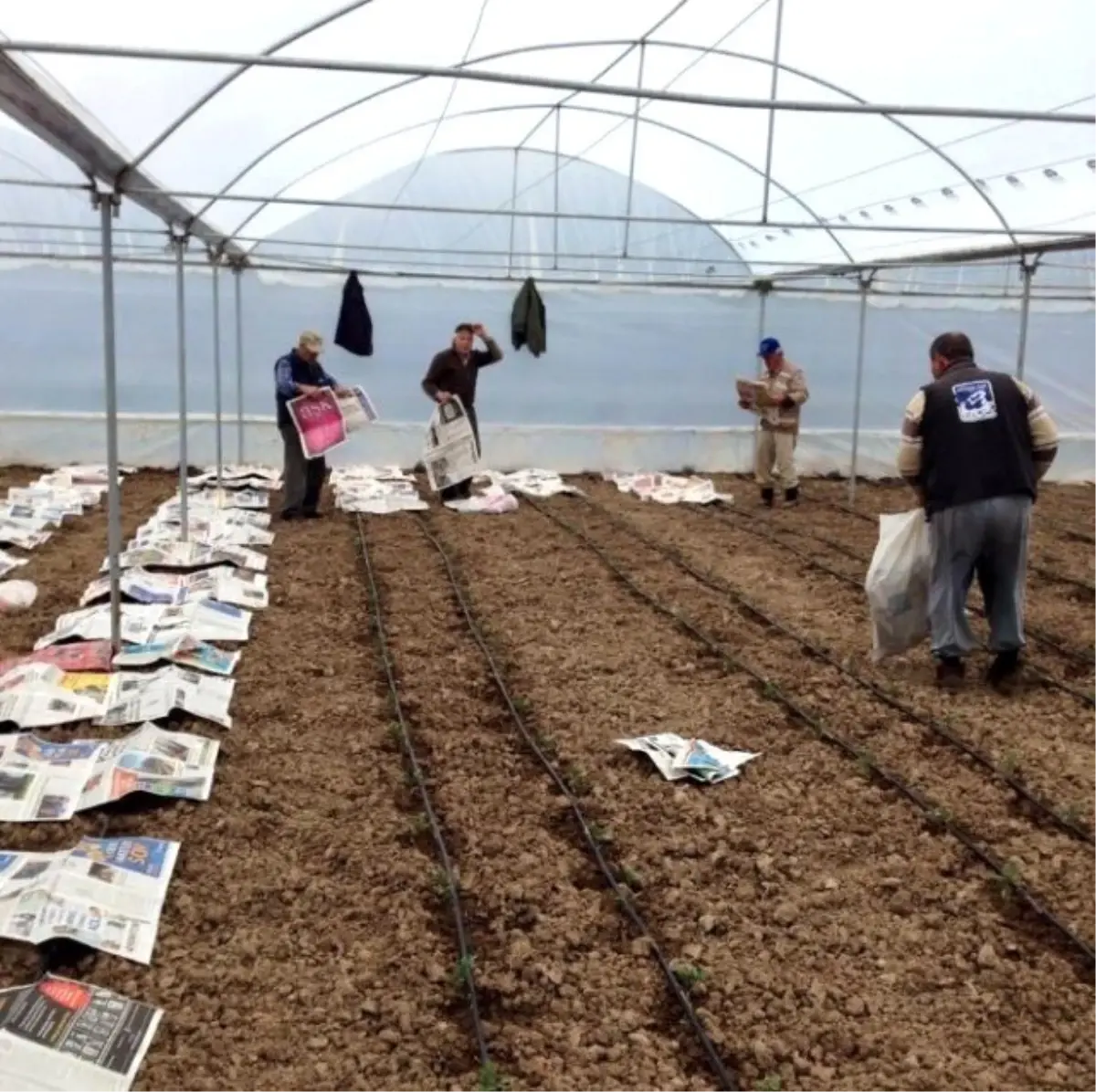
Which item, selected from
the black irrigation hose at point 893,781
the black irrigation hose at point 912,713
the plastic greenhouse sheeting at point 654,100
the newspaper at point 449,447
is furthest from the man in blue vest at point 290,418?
the black irrigation hose at point 893,781

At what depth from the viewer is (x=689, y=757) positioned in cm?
398

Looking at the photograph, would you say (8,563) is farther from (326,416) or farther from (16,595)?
(326,416)

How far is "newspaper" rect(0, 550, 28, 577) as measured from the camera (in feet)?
21.1

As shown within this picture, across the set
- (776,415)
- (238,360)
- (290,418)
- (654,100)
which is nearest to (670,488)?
(776,415)

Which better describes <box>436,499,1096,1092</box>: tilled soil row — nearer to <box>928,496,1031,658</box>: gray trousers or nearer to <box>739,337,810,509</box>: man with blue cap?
<box>928,496,1031,658</box>: gray trousers

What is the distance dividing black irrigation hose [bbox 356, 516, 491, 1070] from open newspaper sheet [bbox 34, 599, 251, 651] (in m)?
0.67

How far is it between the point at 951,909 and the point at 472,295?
9707mm

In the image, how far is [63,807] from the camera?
11.3 feet

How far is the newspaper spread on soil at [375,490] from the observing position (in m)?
9.24

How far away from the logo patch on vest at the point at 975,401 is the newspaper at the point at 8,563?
5.16 metres

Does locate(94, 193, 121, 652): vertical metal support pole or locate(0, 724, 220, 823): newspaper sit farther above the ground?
locate(94, 193, 121, 652): vertical metal support pole

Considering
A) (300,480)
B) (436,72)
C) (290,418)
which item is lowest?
(300,480)

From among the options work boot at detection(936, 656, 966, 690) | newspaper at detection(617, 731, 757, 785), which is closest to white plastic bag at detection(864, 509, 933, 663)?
work boot at detection(936, 656, 966, 690)

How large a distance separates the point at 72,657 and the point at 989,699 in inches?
152
